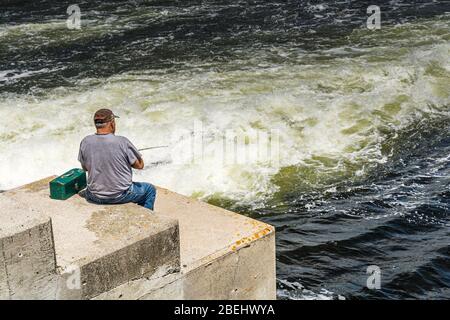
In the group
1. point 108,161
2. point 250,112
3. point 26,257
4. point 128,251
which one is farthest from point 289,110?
point 26,257

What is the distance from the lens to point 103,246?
6.57 meters

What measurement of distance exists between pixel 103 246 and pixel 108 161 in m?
1.25

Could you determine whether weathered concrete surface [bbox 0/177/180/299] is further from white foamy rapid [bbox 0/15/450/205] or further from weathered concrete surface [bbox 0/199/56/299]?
white foamy rapid [bbox 0/15/450/205]

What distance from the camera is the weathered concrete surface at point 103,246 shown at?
20.4ft

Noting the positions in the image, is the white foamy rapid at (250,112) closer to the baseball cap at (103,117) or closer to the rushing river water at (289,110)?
the rushing river water at (289,110)

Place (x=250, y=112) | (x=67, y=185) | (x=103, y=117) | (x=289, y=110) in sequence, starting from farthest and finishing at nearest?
(x=289, y=110), (x=250, y=112), (x=67, y=185), (x=103, y=117)

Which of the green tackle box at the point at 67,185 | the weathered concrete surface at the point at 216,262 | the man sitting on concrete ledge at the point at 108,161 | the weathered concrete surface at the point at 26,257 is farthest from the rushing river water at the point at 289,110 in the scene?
the weathered concrete surface at the point at 26,257

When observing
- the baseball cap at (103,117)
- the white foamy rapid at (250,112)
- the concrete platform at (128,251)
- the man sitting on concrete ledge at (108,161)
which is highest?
the baseball cap at (103,117)

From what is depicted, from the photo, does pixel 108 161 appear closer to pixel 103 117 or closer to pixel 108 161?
pixel 108 161

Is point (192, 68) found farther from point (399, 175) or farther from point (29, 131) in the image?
point (399, 175)

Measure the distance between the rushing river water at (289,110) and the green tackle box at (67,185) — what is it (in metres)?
2.57

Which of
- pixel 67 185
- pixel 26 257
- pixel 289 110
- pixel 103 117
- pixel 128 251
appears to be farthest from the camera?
pixel 289 110

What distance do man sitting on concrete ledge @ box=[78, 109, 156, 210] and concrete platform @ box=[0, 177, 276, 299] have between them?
0.52ft
